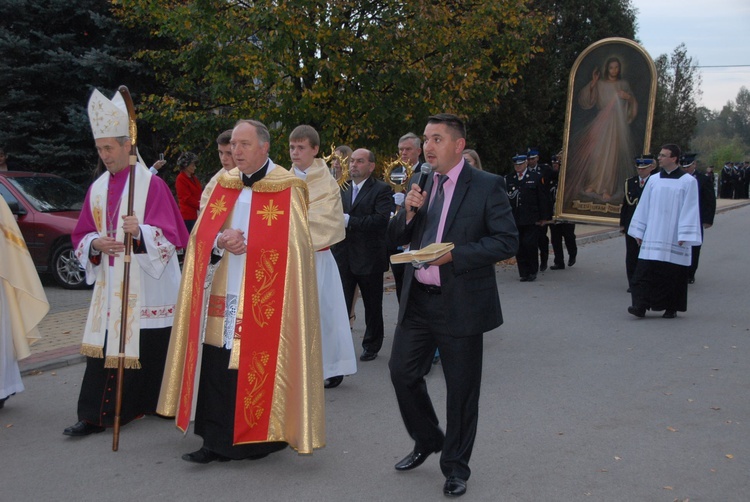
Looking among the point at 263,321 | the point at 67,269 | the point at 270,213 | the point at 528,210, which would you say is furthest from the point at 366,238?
the point at 528,210

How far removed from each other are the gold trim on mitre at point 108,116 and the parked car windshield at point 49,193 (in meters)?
7.49

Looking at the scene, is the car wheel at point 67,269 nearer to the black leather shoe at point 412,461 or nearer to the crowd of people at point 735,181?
the black leather shoe at point 412,461

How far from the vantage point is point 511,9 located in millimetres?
14812

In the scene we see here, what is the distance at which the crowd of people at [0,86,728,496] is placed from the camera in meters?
4.73

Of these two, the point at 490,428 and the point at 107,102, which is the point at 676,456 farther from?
the point at 107,102

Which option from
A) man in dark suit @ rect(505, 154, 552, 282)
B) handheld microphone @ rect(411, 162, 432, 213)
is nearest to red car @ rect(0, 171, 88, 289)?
man in dark suit @ rect(505, 154, 552, 282)

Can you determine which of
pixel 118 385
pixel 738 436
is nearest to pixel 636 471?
pixel 738 436

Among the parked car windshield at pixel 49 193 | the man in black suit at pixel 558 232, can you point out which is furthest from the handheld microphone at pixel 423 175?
the man in black suit at pixel 558 232

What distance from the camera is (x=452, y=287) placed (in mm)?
4676

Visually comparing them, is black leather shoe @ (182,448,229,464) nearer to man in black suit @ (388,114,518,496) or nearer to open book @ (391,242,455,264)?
man in black suit @ (388,114,518,496)

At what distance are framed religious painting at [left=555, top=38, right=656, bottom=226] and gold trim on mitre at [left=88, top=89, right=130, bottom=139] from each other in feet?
32.3

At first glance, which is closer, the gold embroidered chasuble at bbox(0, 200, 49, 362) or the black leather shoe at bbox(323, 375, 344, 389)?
the gold embroidered chasuble at bbox(0, 200, 49, 362)

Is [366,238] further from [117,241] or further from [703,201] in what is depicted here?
[703,201]

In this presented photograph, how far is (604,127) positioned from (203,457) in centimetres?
1070
